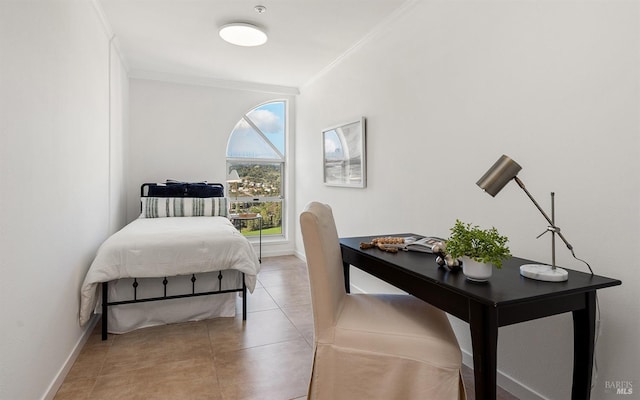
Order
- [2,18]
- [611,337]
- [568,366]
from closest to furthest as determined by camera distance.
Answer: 1. [2,18]
2. [611,337]
3. [568,366]

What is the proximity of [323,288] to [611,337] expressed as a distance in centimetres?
122

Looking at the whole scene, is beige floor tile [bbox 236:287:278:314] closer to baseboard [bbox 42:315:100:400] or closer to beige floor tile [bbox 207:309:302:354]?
beige floor tile [bbox 207:309:302:354]

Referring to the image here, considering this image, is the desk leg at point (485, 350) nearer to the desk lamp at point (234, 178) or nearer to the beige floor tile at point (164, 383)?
the beige floor tile at point (164, 383)

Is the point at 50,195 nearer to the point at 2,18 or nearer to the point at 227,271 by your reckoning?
the point at 2,18

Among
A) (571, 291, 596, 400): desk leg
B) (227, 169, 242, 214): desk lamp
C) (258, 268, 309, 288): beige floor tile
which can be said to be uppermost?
(227, 169, 242, 214): desk lamp

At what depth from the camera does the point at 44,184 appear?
66.0 inches

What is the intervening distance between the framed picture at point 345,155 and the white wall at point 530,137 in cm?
32

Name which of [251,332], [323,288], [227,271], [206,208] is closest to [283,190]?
[206,208]

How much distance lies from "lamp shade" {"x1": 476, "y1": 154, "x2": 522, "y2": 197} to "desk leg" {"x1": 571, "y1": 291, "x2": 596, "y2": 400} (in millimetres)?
508

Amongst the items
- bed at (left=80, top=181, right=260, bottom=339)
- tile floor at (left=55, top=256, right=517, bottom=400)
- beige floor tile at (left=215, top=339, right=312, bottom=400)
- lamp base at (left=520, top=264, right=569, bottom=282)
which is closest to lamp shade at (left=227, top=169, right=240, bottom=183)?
bed at (left=80, top=181, right=260, bottom=339)

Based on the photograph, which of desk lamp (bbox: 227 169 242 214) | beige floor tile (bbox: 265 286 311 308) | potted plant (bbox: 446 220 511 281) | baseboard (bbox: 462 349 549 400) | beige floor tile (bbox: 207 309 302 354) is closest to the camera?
potted plant (bbox: 446 220 511 281)

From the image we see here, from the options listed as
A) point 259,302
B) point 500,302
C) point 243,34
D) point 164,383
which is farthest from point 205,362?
point 243,34

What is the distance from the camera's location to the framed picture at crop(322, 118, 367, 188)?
3.20m

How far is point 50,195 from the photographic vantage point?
1.75 meters
